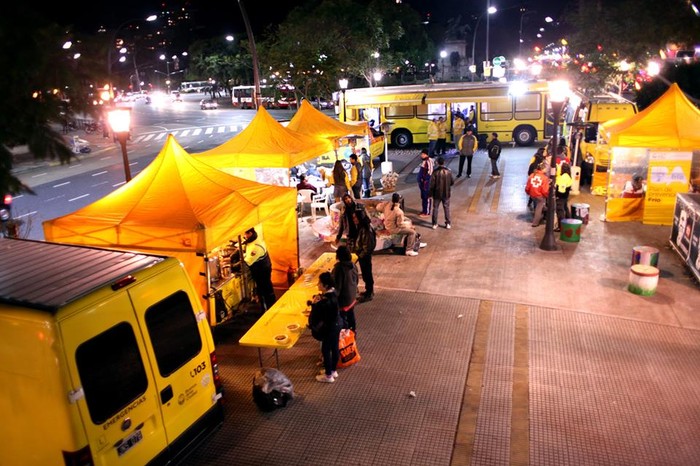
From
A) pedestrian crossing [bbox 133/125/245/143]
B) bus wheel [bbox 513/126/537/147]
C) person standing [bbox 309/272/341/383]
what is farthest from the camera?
pedestrian crossing [bbox 133/125/245/143]

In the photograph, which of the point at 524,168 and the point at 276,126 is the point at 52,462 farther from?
the point at 524,168

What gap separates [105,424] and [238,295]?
4927mm

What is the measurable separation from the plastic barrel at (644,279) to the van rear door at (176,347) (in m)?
7.26

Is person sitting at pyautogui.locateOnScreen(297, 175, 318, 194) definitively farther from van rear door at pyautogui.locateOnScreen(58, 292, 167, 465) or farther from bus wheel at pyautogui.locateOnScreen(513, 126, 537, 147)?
bus wheel at pyautogui.locateOnScreen(513, 126, 537, 147)

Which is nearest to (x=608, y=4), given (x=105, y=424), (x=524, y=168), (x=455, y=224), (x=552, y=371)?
(x=524, y=168)

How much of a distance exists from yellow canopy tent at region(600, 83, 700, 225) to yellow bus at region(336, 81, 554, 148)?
1214cm

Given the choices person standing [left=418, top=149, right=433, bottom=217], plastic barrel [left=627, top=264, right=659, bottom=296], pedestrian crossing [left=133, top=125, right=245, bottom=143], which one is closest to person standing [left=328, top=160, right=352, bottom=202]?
person standing [left=418, top=149, right=433, bottom=217]

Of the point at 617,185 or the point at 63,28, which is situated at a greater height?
the point at 63,28

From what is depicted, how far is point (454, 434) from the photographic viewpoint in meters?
6.00

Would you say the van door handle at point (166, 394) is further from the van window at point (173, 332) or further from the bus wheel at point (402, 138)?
the bus wheel at point (402, 138)

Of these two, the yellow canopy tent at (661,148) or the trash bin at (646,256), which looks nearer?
the trash bin at (646,256)

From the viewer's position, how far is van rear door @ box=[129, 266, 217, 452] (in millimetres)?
5016

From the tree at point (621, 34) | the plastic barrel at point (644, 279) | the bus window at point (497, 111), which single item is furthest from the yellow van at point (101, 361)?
the bus window at point (497, 111)

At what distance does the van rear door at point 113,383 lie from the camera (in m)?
4.34
